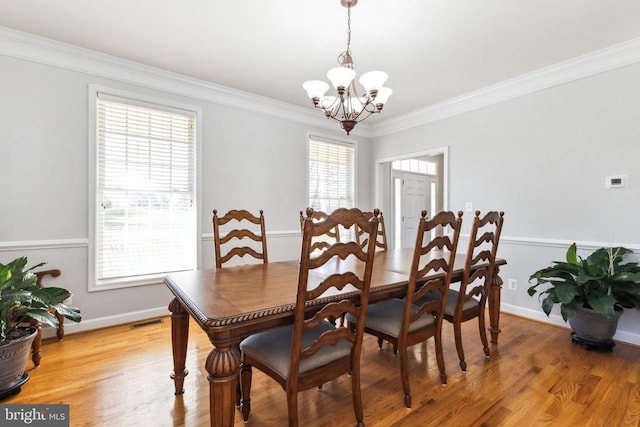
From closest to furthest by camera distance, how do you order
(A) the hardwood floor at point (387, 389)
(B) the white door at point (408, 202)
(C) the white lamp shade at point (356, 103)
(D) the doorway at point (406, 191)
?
(A) the hardwood floor at point (387, 389), (C) the white lamp shade at point (356, 103), (D) the doorway at point (406, 191), (B) the white door at point (408, 202)

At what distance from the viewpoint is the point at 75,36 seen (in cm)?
251

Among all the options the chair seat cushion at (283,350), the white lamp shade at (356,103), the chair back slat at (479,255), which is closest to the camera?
the chair seat cushion at (283,350)

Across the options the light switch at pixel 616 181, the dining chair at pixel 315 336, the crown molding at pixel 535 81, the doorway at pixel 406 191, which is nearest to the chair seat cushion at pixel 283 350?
the dining chair at pixel 315 336

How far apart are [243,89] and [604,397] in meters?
4.00

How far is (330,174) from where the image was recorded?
459cm

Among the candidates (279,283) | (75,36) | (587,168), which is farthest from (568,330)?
(75,36)

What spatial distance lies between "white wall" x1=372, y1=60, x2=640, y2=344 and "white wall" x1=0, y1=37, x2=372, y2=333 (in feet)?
9.19

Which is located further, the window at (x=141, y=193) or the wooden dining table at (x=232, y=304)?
the window at (x=141, y=193)

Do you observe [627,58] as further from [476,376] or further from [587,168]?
[476,376]

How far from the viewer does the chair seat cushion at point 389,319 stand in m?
1.82

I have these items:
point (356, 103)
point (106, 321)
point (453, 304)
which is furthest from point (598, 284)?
point (106, 321)

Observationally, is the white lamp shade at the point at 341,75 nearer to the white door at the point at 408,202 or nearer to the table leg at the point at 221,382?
the table leg at the point at 221,382

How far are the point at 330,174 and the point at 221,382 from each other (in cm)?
366

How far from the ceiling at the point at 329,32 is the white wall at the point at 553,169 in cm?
41
